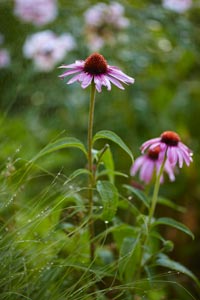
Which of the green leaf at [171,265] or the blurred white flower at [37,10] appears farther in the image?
the blurred white flower at [37,10]

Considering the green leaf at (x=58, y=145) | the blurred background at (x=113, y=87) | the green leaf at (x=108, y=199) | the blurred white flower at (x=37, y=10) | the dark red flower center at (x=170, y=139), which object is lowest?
the blurred background at (x=113, y=87)

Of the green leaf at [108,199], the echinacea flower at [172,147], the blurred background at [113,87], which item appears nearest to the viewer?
the green leaf at [108,199]

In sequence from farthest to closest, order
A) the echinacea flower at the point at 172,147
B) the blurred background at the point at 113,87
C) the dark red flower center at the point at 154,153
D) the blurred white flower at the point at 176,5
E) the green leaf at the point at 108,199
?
the blurred white flower at the point at 176,5 < the blurred background at the point at 113,87 < the dark red flower center at the point at 154,153 < the echinacea flower at the point at 172,147 < the green leaf at the point at 108,199

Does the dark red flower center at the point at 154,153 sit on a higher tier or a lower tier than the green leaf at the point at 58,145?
lower

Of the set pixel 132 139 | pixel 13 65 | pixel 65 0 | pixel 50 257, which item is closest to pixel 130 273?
pixel 50 257

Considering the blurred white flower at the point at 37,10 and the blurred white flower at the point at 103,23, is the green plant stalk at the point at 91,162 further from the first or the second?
the blurred white flower at the point at 37,10

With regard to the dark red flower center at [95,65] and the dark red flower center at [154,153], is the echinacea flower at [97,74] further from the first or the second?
the dark red flower center at [154,153]

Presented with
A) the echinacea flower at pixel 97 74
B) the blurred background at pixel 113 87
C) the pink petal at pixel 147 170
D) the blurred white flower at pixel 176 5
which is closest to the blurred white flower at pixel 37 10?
the blurred background at pixel 113 87

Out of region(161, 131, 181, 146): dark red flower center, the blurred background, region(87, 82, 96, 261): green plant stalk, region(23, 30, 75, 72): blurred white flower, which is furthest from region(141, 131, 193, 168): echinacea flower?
region(23, 30, 75, 72): blurred white flower
